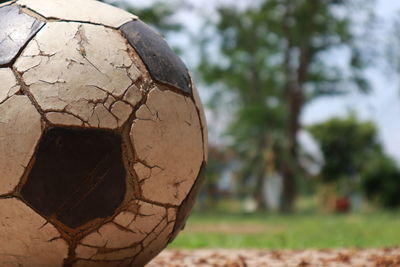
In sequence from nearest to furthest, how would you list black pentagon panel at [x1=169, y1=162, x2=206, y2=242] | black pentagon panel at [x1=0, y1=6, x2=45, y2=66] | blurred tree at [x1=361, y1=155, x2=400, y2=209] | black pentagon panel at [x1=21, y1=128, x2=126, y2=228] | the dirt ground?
black pentagon panel at [x1=21, y1=128, x2=126, y2=228], black pentagon panel at [x1=0, y1=6, x2=45, y2=66], black pentagon panel at [x1=169, y1=162, x2=206, y2=242], the dirt ground, blurred tree at [x1=361, y1=155, x2=400, y2=209]

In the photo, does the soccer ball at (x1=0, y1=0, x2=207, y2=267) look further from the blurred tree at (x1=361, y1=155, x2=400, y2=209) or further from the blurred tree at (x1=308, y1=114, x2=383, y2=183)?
the blurred tree at (x1=308, y1=114, x2=383, y2=183)

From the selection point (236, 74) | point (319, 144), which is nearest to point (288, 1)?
point (236, 74)

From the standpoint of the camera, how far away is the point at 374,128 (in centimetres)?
3281

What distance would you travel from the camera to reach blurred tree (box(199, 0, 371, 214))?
22.2 metres

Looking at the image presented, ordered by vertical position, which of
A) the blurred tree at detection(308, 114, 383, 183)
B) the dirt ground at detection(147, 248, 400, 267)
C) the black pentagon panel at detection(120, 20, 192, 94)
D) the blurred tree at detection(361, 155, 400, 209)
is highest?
the blurred tree at detection(308, 114, 383, 183)

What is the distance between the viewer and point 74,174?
2.71 m

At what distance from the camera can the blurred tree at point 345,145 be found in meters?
30.2

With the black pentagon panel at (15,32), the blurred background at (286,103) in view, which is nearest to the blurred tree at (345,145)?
the blurred background at (286,103)

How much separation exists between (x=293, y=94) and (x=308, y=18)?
9.25 feet

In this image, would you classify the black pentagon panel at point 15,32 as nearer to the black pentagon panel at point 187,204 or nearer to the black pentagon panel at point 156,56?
the black pentagon panel at point 156,56

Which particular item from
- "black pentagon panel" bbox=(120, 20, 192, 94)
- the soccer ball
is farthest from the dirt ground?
"black pentagon panel" bbox=(120, 20, 192, 94)

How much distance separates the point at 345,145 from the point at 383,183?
9.72 m

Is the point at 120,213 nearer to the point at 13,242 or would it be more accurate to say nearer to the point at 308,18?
the point at 13,242

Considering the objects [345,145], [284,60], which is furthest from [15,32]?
[345,145]
